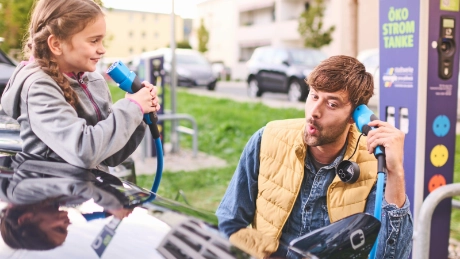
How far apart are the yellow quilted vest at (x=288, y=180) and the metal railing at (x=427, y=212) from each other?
87 centimetres

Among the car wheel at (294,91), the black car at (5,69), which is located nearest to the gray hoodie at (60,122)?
the black car at (5,69)

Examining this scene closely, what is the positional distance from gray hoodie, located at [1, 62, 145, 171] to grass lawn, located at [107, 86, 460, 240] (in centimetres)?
188

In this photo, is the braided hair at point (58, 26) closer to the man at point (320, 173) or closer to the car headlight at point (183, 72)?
the man at point (320, 173)

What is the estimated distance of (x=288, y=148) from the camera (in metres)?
2.11

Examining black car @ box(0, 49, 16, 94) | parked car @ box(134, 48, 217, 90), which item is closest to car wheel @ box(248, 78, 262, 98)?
parked car @ box(134, 48, 217, 90)

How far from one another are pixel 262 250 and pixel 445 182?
2398 mm

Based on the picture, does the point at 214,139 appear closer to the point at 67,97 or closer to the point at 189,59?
the point at 67,97

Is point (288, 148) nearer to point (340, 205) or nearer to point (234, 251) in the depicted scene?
point (340, 205)

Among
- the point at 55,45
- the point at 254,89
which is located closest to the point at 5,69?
the point at 55,45

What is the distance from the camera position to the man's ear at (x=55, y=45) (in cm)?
174

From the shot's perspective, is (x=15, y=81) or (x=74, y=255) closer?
(x=74, y=255)

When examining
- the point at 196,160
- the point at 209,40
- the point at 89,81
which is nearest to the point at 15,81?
the point at 89,81

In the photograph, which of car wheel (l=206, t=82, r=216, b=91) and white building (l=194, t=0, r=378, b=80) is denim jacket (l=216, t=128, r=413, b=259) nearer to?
car wheel (l=206, t=82, r=216, b=91)

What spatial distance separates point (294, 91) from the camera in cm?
1491
